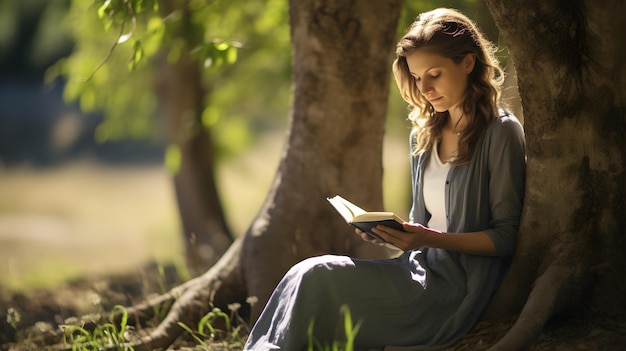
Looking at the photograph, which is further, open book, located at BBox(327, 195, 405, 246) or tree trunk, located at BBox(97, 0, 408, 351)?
tree trunk, located at BBox(97, 0, 408, 351)

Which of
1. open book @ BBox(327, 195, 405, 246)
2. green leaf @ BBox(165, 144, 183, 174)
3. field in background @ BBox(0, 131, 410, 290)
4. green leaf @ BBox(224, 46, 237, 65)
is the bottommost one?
field in background @ BBox(0, 131, 410, 290)

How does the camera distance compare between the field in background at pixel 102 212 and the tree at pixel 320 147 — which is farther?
the field in background at pixel 102 212

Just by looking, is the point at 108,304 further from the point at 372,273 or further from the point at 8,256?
the point at 8,256

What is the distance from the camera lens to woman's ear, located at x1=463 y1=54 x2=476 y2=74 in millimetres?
3602

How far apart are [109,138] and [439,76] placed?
920 cm

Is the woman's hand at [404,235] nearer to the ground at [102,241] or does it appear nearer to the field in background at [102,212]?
the ground at [102,241]

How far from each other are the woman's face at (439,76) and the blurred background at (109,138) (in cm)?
192

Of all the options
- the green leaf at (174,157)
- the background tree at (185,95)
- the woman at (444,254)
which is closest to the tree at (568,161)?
the woman at (444,254)

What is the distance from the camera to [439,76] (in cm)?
360

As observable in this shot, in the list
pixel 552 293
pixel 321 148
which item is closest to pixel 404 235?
pixel 552 293

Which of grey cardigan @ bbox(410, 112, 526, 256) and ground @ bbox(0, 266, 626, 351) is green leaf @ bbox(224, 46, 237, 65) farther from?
grey cardigan @ bbox(410, 112, 526, 256)

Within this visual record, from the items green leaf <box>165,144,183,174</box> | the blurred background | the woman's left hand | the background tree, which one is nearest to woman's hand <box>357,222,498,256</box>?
the woman's left hand

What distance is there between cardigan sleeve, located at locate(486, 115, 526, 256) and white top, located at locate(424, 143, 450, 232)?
8.7 inches

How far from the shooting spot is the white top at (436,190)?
12.2 feet
